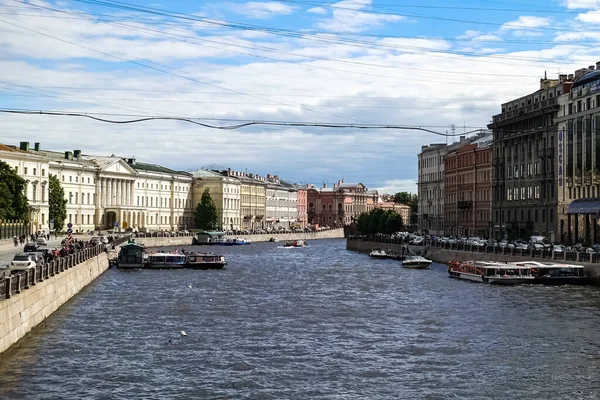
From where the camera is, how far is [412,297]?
2009 inches

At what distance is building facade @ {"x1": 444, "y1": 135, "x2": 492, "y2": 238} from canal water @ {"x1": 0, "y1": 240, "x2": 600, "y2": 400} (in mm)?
58927

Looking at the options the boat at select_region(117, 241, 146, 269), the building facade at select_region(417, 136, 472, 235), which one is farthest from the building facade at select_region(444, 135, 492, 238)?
the boat at select_region(117, 241, 146, 269)

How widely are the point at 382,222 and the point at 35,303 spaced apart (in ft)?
380

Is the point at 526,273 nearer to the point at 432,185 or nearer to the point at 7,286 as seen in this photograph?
the point at 7,286

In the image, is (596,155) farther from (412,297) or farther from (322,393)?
(322,393)

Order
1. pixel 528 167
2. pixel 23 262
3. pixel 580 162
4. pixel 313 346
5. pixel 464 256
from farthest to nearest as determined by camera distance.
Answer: pixel 528 167 < pixel 580 162 < pixel 464 256 < pixel 23 262 < pixel 313 346

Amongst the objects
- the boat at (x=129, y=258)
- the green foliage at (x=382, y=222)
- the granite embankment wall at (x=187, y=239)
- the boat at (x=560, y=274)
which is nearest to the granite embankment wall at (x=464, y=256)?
the boat at (x=560, y=274)

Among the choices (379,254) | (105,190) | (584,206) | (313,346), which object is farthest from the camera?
(105,190)

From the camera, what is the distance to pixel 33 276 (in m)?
34.2

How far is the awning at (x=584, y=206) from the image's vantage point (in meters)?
75.8

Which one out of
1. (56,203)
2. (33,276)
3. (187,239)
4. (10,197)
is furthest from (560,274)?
(187,239)

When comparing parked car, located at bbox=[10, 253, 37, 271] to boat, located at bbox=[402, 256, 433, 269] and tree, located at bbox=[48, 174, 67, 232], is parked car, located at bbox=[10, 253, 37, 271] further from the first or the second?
tree, located at bbox=[48, 174, 67, 232]

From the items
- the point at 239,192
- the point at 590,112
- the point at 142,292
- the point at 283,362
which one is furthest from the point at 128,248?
the point at 239,192

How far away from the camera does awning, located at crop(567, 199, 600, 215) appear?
249 ft
